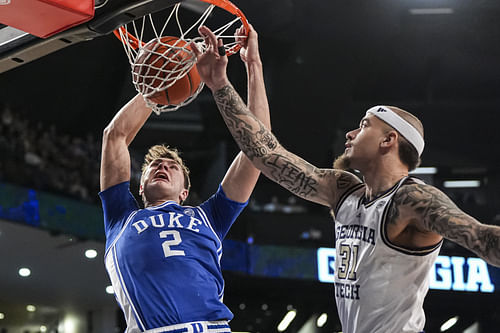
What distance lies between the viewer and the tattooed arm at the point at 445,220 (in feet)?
6.28

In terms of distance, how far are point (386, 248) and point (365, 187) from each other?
36cm

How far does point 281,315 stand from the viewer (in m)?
12.5

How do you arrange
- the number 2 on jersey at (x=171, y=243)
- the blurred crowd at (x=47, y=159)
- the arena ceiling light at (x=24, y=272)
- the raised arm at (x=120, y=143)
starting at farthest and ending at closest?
1. the arena ceiling light at (x=24, y=272)
2. the blurred crowd at (x=47, y=159)
3. the raised arm at (x=120, y=143)
4. the number 2 on jersey at (x=171, y=243)

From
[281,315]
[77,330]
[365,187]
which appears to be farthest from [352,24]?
[365,187]

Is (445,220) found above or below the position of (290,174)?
below

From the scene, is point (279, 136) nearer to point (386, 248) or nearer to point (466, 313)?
point (466, 313)

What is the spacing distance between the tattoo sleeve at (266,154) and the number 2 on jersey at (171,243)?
629mm

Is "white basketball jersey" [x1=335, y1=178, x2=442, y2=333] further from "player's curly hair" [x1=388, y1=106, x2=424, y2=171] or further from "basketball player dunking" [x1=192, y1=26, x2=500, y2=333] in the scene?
"player's curly hair" [x1=388, y1=106, x2=424, y2=171]

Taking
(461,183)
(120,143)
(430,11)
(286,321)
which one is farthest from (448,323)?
(120,143)

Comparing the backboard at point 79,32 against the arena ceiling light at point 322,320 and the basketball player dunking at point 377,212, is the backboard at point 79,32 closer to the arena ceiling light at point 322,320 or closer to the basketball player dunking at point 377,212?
the basketball player dunking at point 377,212

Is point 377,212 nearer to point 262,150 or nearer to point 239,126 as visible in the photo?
point 262,150

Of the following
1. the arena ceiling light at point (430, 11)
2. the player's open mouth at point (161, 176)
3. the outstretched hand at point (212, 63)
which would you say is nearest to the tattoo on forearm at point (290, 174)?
the outstretched hand at point (212, 63)

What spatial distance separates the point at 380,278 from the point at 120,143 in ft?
5.33

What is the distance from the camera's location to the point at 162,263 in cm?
291
